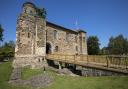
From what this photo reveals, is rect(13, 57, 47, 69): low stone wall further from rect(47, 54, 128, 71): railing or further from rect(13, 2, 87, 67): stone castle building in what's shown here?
rect(47, 54, 128, 71): railing

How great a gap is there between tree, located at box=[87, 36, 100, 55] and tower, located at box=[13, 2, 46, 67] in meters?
28.5

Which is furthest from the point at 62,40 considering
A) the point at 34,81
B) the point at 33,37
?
the point at 34,81

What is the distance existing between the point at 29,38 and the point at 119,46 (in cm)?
5336

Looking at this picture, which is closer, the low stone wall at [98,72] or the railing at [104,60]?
the railing at [104,60]

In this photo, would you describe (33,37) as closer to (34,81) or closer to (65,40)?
(65,40)

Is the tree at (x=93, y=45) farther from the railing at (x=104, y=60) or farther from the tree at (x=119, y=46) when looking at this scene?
the railing at (x=104, y=60)

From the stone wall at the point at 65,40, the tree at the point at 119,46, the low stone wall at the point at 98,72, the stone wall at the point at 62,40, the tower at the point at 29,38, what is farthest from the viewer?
the tree at the point at 119,46

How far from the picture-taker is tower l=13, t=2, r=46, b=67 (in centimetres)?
2462

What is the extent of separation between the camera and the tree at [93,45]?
52688mm

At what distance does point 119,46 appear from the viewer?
225 ft

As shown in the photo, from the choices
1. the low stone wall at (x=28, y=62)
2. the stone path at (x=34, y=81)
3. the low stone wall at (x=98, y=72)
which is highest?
the low stone wall at (x=28, y=62)

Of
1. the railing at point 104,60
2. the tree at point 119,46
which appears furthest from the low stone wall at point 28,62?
the tree at point 119,46

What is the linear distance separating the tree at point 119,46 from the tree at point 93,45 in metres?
18.9

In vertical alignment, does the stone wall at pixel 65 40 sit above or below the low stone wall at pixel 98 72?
above
